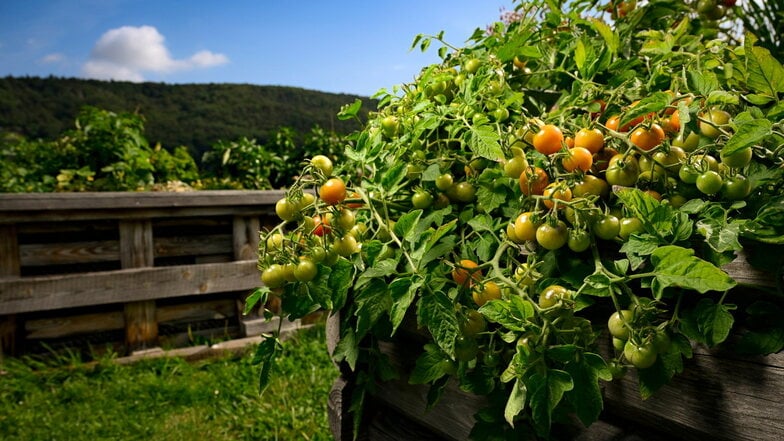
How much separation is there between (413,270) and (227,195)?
3.24m

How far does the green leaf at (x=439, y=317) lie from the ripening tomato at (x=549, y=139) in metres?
0.25

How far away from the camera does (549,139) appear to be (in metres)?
0.74

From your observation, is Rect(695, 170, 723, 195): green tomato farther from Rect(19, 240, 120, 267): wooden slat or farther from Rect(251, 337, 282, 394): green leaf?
Rect(19, 240, 120, 267): wooden slat

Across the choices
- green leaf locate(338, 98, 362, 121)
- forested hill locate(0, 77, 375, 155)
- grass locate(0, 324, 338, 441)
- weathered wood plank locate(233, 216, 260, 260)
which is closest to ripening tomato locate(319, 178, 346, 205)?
green leaf locate(338, 98, 362, 121)

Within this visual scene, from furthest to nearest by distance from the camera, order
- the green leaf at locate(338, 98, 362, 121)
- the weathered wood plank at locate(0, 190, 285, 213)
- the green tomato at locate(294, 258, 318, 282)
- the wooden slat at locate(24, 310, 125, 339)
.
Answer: the wooden slat at locate(24, 310, 125, 339) → the weathered wood plank at locate(0, 190, 285, 213) → the green leaf at locate(338, 98, 362, 121) → the green tomato at locate(294, 258, 318, 282)

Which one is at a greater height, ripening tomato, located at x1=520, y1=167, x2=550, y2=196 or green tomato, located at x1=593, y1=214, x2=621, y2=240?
ripening tomato, located at x1=520, y1=167, x2=550, y2=196

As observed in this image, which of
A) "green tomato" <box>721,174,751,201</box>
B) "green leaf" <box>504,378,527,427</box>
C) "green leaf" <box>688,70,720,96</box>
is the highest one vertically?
"green leaf" <box>688,70,720,96</box>

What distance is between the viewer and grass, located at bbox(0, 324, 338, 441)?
8.77 ft

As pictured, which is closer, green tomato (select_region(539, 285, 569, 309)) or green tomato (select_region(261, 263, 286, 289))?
green tomato (select_region(539, 285, 569, 309))

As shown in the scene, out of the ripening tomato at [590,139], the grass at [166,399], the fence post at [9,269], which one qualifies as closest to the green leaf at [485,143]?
the ripening tomato at [590,139]

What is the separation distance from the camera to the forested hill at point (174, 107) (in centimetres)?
1375

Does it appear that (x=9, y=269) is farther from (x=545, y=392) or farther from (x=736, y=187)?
(x=736, y=187)

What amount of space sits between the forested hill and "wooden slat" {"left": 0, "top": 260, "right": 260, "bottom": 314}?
9.69 meters

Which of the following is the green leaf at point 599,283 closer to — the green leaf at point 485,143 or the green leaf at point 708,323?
the green leaf at point 708,323
